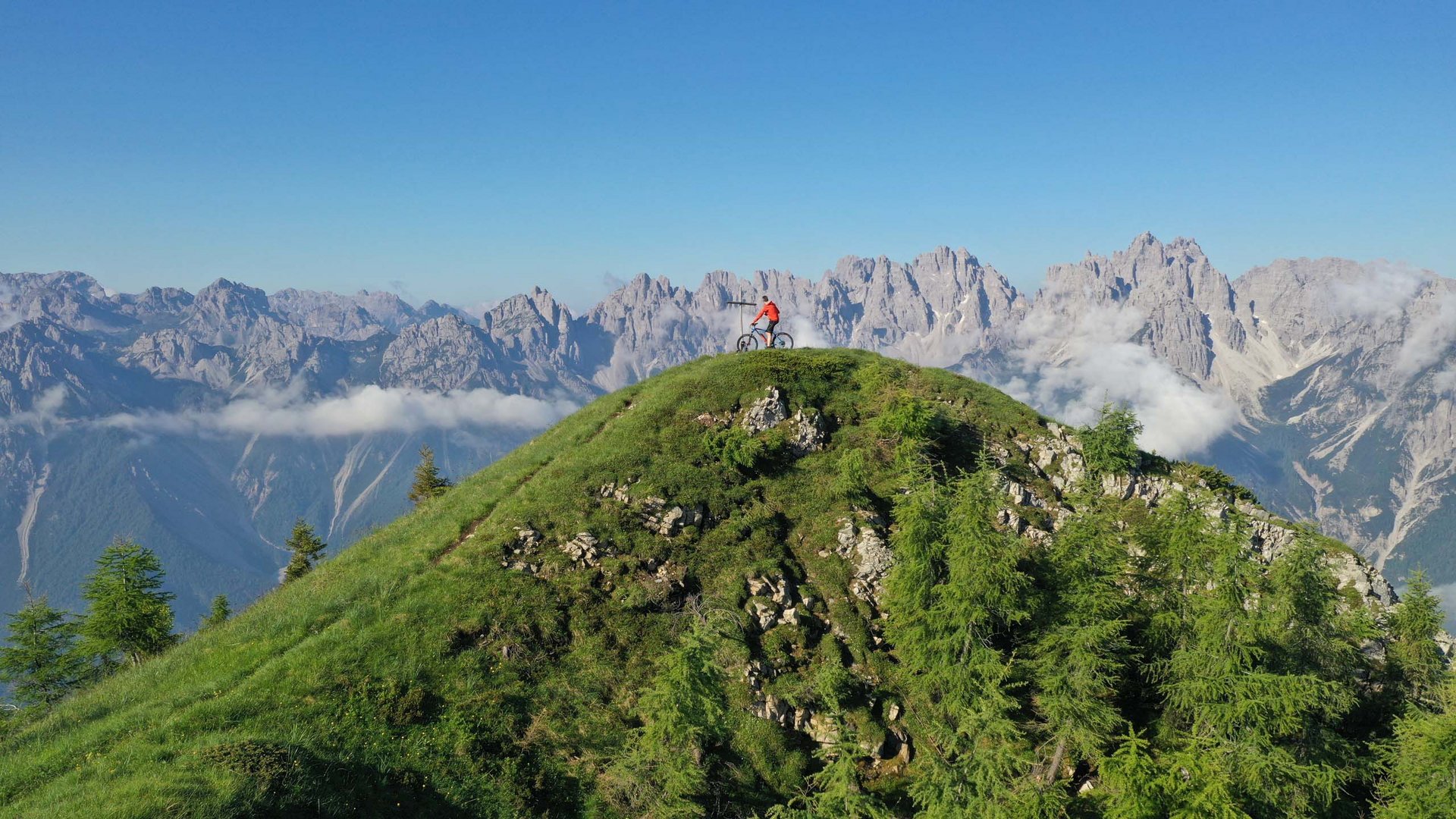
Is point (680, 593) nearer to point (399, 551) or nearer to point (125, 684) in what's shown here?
point (399, 551)

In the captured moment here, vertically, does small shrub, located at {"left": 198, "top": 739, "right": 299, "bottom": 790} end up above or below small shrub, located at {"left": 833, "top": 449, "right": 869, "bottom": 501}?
below

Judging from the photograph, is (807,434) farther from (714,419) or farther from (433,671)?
(433,671)

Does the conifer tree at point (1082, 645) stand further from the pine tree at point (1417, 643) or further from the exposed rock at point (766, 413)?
the exposed rock at point (766, 413)

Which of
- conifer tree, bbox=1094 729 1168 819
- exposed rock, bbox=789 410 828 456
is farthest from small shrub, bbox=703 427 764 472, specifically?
conifer tree, bbox=1094 729 1168 819

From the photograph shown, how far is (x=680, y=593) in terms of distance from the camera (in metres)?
36.0

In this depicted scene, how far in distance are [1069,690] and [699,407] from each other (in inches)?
1137

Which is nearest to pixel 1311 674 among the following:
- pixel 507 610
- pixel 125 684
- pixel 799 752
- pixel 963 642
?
pixel 963 642

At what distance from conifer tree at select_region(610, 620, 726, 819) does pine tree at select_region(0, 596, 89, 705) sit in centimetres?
4569

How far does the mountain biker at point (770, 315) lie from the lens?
52719 mm

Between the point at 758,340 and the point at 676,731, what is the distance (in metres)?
41.4

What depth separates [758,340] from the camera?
60.9 metres

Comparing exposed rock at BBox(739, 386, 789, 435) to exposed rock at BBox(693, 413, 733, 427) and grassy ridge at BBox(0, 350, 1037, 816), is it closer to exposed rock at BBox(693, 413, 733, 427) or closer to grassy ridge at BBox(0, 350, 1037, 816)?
exposed rock at BBox(693, 413, 733, 427)

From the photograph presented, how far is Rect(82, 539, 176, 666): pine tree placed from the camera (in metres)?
41.2

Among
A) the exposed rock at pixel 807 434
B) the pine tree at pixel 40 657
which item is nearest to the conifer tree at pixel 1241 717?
the exposed rock at pixel 807 434
